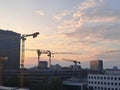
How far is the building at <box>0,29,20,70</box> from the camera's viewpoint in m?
132

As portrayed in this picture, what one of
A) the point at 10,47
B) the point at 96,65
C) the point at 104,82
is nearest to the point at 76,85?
the point at 104,82

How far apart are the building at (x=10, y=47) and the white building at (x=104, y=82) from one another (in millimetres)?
51653

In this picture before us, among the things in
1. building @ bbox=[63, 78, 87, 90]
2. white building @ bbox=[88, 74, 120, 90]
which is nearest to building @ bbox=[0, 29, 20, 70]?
building @ bbox=[63, 78, 87, 90]

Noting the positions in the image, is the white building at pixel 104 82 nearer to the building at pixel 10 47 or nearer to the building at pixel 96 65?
the building at pixel 10 47

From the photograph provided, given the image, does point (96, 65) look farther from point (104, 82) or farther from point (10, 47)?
point (104, 82)

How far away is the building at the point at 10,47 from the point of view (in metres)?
132

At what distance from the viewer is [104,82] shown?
284 ft

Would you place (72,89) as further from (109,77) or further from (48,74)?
(48,74)

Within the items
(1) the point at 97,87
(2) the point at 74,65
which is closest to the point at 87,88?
(1) the point at 97,87

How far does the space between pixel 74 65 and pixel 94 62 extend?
24664 mm

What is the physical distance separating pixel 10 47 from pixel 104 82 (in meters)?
62.2

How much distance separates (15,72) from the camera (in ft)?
392

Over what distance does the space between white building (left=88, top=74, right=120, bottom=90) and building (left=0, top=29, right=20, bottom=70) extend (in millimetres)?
51653

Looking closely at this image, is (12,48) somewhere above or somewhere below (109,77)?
above
